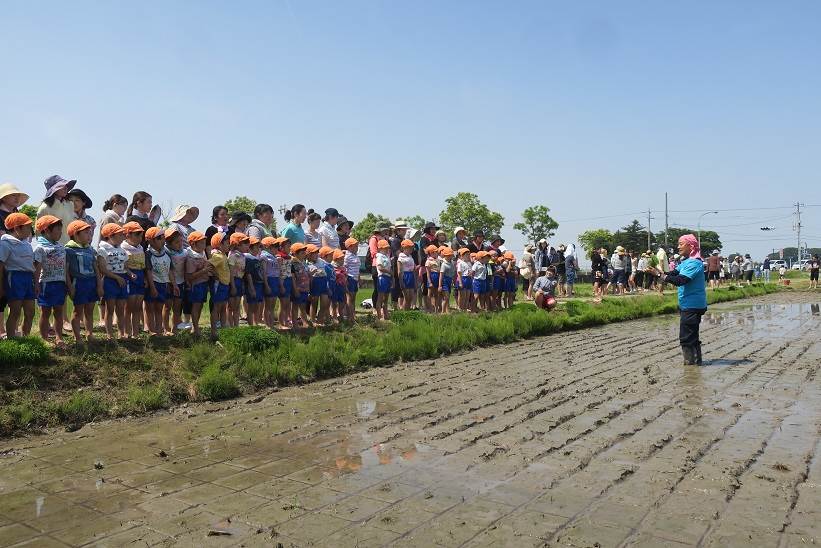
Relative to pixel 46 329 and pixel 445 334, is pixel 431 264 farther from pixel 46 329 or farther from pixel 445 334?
pixel 46 329

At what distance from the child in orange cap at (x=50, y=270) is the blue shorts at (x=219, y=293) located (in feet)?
6.86

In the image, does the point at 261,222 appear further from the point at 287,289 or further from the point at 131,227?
the point at 131,227

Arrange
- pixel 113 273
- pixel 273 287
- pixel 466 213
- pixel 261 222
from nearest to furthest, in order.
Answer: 1. pixel 113 273
2. pixel 273 287
3. pixel 261 222
4. pixel 466 213

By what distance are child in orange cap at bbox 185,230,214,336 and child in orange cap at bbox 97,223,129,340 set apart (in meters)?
0.96

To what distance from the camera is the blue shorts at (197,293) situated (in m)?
9.34

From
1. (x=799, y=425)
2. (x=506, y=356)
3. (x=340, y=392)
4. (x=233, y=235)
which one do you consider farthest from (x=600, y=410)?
(x=233, y=235)

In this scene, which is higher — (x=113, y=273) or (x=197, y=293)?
(x=113, y=273)

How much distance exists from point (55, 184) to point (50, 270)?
1.62 m

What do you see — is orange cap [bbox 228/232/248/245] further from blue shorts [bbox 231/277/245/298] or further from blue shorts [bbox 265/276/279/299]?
blue shorts [bbox 265/276/279/299]

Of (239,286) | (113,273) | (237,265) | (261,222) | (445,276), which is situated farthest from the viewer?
(445,276)

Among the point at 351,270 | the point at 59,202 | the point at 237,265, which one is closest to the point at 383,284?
the point at 351,270

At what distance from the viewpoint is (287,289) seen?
1077 centimetres

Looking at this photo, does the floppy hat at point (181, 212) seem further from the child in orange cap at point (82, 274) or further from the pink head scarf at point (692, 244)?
the pink head scarf at point (692, 244)

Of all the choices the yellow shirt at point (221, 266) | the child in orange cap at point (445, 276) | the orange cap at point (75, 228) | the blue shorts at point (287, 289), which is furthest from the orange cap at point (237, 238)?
the child in orange cap at point (445, 276)
